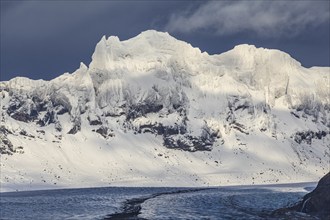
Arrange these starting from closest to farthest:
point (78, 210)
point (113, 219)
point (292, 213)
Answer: point (113, 219)
point (292, 213)
point (78, 210)

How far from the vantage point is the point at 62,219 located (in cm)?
9388

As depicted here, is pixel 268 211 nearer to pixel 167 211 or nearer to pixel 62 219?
pixel 167 211

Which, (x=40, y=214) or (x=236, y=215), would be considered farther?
(x=40, y=214)

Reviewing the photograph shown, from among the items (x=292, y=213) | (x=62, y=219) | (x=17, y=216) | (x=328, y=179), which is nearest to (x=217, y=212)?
(x=292, y=213)

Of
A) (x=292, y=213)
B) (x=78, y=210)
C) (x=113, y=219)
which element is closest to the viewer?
(x=113, y=219)

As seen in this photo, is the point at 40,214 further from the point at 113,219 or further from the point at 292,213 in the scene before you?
the point at 292,213

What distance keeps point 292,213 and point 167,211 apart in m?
23.4

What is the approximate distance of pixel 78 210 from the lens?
11250cm

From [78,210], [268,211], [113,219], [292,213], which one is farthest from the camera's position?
[78,210]

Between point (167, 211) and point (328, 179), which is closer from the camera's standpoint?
point (328, 179)

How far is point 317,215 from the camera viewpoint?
92.4m

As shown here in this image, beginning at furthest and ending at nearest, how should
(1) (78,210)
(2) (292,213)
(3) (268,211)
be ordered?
(1) (78,210) → (3) (268,211) → (2) (292,213)

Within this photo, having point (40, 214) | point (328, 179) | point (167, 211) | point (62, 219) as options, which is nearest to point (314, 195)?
point (328, 179)

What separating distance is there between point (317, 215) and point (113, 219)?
3153cm
